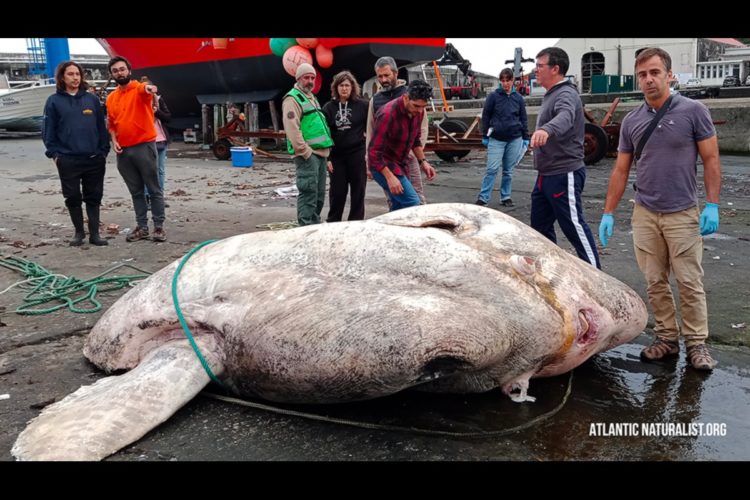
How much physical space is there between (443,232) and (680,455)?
4.97 ft

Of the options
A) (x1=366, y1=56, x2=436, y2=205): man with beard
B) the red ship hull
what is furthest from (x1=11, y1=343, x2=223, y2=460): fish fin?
the red ship hull

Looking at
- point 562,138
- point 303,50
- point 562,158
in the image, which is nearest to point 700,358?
point 562,158

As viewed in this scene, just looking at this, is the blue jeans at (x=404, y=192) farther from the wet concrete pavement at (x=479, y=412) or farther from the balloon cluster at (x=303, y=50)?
the balloon cluster at (x=303, y=50)

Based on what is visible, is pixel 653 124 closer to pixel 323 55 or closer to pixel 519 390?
pixel 519 390

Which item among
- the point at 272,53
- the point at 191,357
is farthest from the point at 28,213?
the point at 272,53

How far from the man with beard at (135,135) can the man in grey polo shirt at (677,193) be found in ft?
16.8

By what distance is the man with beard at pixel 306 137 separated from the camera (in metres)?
6.54

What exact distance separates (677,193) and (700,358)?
98cm

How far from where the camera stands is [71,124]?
6.65 metres

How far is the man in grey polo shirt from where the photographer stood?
3777mm

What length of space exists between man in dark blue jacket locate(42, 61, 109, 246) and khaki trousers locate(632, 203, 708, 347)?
18.0ft

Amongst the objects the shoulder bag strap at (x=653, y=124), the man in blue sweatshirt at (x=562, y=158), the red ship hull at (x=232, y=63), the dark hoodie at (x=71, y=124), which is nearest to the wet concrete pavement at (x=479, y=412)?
the man in blue sweatshirt at (x=562, y=158)

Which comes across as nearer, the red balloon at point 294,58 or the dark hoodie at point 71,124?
the dark hoodie at point 71,124

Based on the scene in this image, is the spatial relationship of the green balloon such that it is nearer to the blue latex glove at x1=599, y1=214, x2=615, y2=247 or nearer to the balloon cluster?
the balloon cluster
